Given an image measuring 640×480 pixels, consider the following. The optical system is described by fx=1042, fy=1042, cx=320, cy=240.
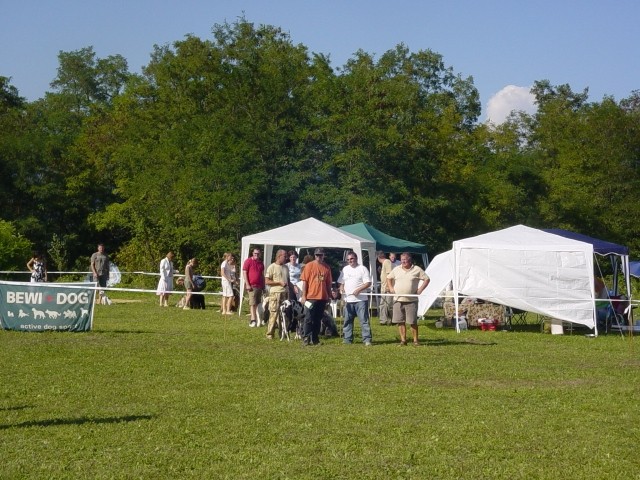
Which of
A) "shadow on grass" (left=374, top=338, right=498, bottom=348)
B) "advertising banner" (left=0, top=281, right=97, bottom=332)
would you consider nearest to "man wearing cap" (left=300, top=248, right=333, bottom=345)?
"shadow on grass" (left=374, top=338, right=498, bottom=348)

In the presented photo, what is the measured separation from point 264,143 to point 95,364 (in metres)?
30.3

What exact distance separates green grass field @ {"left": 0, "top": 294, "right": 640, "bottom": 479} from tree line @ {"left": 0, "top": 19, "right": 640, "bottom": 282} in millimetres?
24914

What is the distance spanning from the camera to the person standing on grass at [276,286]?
62.8 feet

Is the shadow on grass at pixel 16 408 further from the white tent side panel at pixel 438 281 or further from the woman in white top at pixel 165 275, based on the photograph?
the woman in white top at pixel 165 275

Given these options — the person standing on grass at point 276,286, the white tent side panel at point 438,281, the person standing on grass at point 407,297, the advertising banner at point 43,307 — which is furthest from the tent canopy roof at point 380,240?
the advertising banner at point 43,307

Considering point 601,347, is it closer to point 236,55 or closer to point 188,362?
point 188,362

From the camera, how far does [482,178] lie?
54750 mm

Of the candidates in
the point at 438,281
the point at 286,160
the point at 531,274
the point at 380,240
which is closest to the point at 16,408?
the point at 531,274

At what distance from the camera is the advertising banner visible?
19016 millimetres

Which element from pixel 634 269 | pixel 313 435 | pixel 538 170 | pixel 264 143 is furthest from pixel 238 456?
pixel 538 170

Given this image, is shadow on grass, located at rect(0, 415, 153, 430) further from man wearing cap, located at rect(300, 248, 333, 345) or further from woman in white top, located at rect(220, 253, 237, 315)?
woman in white top, located at rect(220, 253, 237, 315)

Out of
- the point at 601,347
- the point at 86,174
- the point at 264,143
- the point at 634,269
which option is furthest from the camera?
the point at 86,174

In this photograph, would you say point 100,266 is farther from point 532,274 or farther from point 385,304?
point 532,274

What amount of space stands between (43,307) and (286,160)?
25.8 metres
